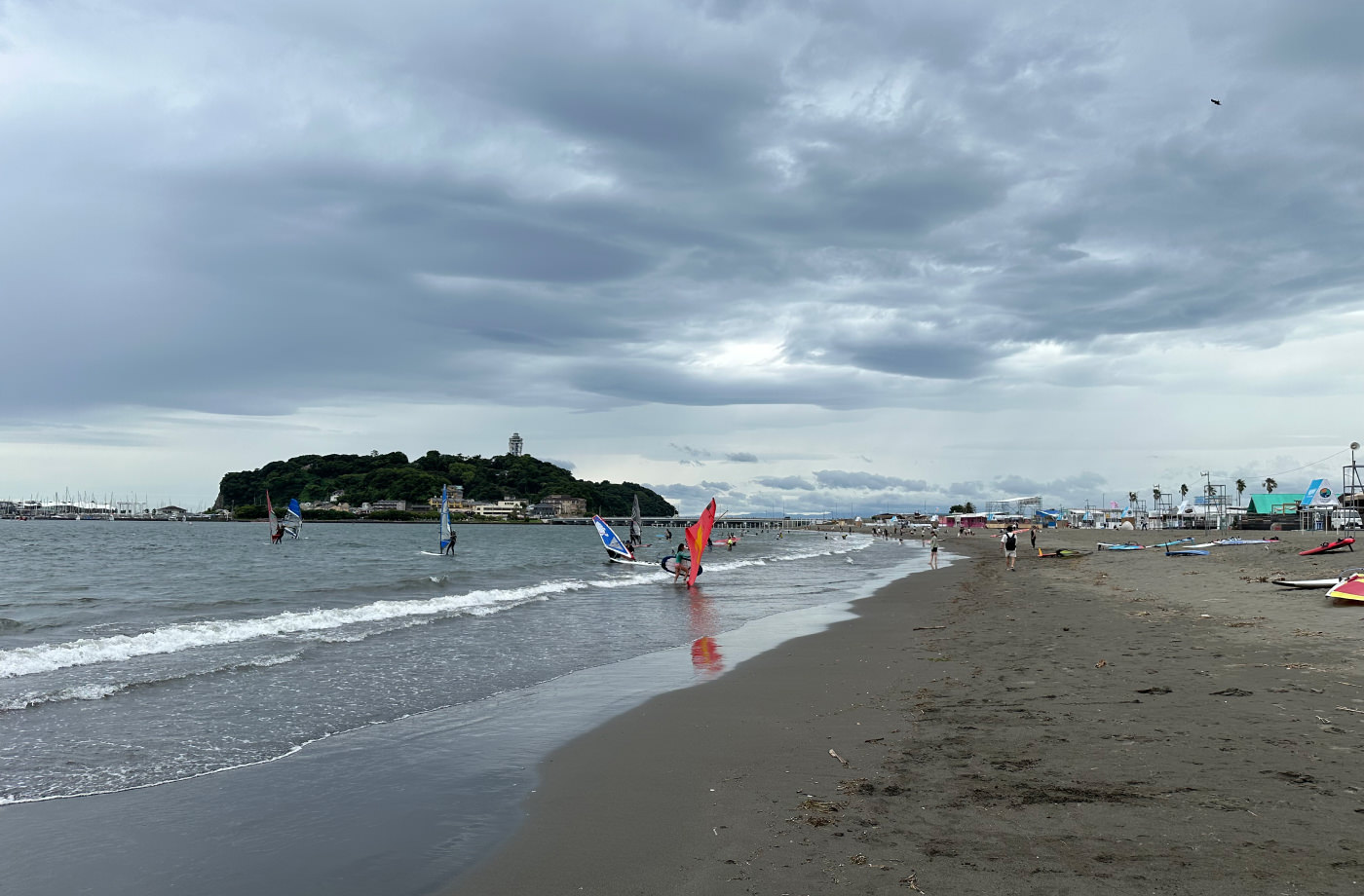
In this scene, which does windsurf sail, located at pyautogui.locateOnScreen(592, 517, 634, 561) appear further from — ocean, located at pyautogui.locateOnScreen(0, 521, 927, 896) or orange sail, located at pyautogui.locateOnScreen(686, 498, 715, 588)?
ocean, located at pyautogui.locateOnScreen(0, 521, 927, 896)

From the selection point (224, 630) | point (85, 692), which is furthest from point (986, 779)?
point (224, 630)

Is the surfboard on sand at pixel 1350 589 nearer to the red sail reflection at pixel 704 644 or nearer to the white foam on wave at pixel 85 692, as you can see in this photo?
the red sail reflection at pixel 704 644

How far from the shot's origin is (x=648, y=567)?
4466 cm

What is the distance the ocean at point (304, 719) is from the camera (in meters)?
5.52

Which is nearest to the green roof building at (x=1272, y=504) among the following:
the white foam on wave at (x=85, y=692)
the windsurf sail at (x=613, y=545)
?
the windsurf sail at (x=613, y=545)

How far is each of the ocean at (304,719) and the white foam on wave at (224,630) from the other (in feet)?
0.24

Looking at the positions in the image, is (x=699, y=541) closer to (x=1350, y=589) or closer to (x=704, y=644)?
(x=704, y=644)

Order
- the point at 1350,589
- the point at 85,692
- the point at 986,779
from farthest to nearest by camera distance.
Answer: the point at 1350,589
the point at 85,692
the point at 986,779

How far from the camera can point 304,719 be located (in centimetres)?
945

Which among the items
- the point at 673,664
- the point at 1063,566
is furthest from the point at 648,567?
the point at 673,664

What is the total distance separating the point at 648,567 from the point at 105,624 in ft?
92.9

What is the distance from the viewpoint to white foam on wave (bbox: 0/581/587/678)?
13.5m

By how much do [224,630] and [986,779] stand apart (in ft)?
53.4

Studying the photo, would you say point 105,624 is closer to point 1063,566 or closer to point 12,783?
point 12,783
